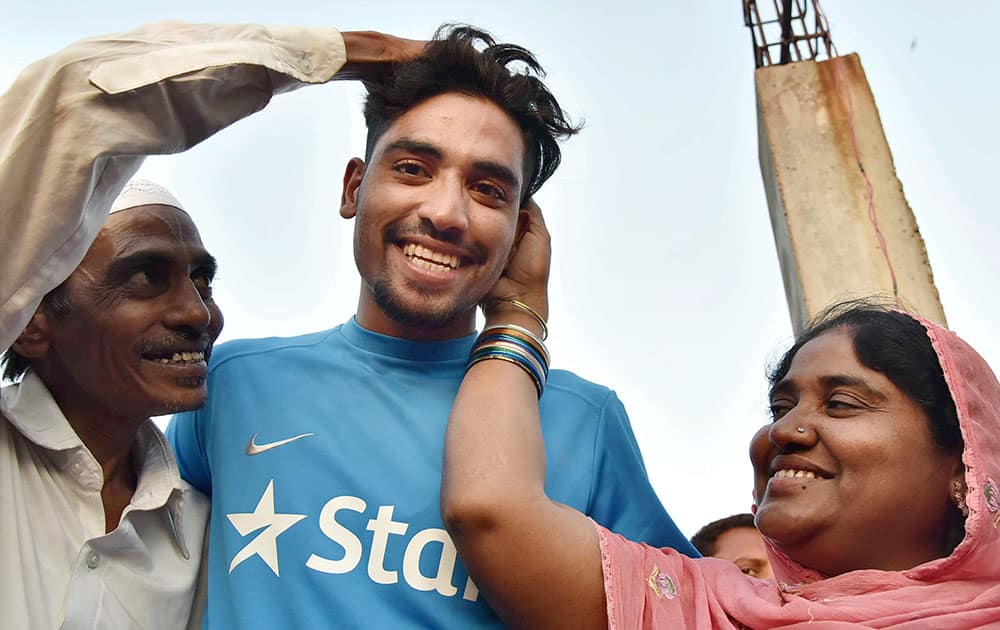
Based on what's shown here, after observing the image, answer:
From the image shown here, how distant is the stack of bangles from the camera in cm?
248

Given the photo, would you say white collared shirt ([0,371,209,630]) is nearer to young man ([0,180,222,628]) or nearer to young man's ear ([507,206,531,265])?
young man ([0,180,222,628])

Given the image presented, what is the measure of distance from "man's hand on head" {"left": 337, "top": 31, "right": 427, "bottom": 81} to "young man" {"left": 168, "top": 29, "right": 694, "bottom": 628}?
0.13 feet

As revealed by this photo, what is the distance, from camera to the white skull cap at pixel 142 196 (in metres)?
2.54

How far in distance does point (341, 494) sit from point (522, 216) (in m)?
0.88

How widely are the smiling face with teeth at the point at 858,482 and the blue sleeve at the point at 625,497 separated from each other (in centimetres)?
23

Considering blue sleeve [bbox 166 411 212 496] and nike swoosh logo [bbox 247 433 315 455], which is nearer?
nike swoosh logo [bbox 247 433 315 455]

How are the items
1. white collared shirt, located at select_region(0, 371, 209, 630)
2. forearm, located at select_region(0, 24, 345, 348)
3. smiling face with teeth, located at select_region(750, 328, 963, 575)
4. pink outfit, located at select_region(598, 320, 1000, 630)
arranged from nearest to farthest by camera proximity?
1. forearm, located at select_region(0, 24, 345, 348)
2. white collared shirt, located at select_region(0, 371, 209, 630)
3. pink outfit, located at select_region(598, 320, 1000, 630)
4. smiling face with teeth, located at select_region(750, 328, 963, 575)

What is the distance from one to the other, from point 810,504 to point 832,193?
2.41m

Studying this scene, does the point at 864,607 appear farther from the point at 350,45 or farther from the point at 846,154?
the point at 846,154

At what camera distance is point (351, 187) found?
2834 mm

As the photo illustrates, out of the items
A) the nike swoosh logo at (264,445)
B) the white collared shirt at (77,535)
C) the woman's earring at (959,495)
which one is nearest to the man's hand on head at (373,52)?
the nike swoosh logo at (264,445)

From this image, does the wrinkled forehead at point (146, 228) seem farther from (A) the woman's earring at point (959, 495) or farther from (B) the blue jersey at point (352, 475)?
(A) the woman's earring at point (959, 495)

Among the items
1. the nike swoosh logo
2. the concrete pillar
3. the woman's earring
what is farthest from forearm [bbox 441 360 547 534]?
the concrete pillar

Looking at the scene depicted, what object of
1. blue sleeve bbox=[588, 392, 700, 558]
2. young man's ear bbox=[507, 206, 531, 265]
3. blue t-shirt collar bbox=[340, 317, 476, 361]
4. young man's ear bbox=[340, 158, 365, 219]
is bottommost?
blue sleeve bbox=[588, 392, 700, 558]
